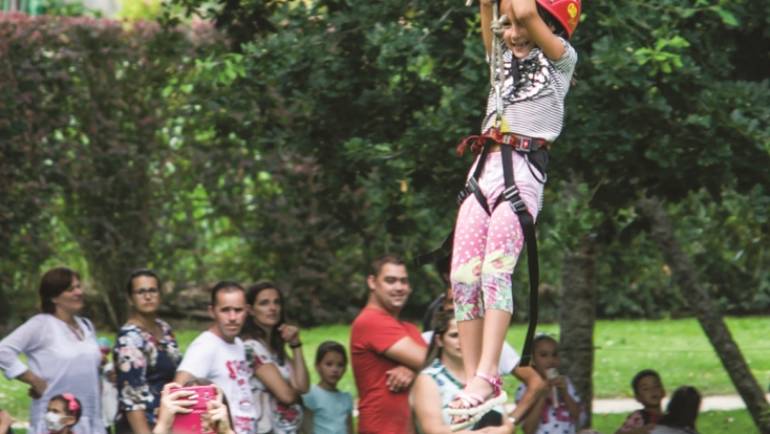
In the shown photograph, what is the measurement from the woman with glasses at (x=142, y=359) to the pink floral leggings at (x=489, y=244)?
2.76 m

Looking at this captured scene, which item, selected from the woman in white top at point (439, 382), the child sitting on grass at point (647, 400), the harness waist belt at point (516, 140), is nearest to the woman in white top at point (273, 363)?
the woman in white top at point (439, 382)

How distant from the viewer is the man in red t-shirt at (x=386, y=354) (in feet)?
25.9

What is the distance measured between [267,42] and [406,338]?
1.86 metres

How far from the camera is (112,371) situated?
8.18 meters

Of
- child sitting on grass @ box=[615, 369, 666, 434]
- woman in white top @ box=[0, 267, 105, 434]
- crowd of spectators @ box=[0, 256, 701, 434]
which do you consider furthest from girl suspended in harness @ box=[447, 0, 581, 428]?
child sitting on grass @ box=[615, 369, 666, 434]

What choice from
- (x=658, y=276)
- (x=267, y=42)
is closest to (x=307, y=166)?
(x=658, y=276)

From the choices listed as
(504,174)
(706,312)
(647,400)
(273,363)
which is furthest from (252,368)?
(706,312)

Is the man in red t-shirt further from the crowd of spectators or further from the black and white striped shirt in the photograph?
the black and white striped shirt

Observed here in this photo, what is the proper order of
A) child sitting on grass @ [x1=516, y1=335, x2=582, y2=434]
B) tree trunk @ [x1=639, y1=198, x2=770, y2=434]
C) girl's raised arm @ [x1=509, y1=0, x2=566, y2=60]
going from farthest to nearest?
1. tree trunk @ [x1=639, y1=198, x2=770, y2=434]
2. child sitting on grass @ [x1=516, y1=335, x2=582, y2=434]
3. girl's raised arm @ [x1=509, y1=0, x2=566, y2=60]

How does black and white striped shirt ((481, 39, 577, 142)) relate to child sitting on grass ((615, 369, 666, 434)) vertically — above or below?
above

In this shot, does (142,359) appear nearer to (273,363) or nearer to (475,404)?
(273,363)

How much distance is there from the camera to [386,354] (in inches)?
312

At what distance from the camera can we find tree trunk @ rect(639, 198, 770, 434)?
10.6 metres

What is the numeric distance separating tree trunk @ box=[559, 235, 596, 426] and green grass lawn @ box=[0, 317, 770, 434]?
1.92 ft
